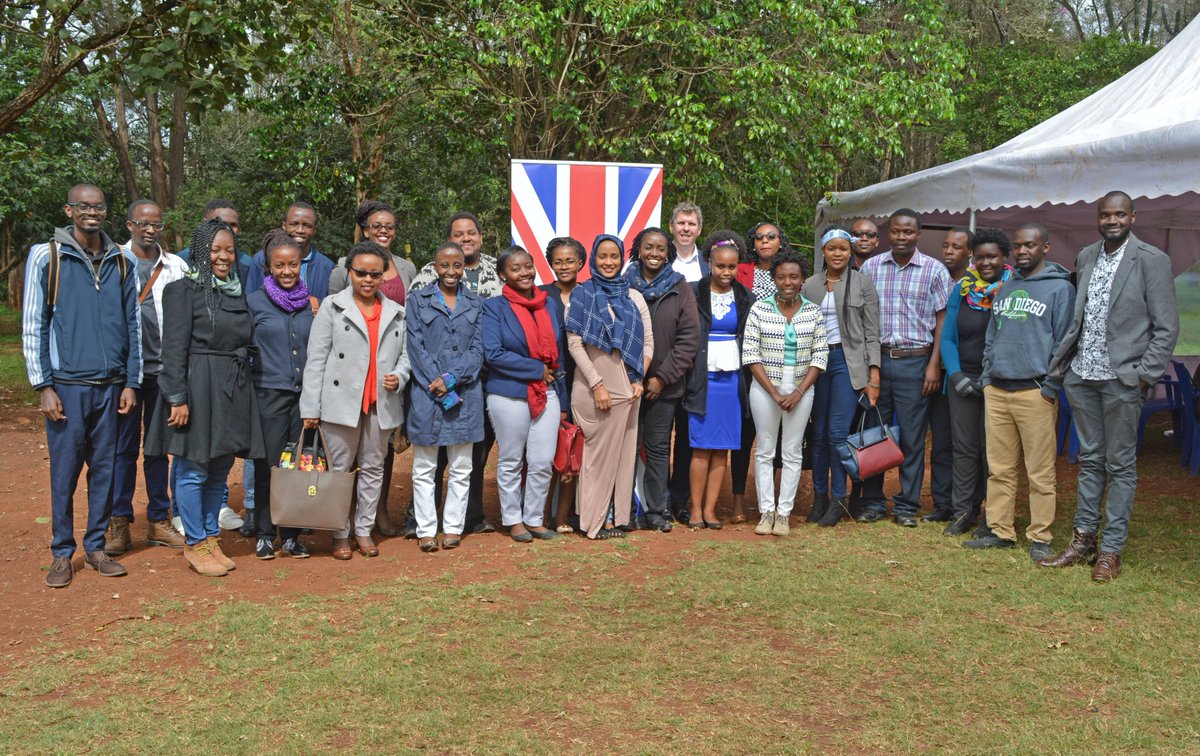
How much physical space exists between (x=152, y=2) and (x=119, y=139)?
17.7 metres

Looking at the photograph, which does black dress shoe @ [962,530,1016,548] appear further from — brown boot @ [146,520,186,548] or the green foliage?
the green foliage

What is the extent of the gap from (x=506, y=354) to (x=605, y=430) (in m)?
0.79

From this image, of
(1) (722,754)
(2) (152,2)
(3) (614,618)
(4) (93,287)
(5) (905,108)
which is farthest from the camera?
(5) (905,108)

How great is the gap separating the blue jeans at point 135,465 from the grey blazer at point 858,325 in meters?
4.13

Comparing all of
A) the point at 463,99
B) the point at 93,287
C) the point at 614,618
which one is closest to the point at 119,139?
the point at 463,99

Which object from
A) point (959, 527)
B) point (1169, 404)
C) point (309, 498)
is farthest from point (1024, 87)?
point (309, 498)

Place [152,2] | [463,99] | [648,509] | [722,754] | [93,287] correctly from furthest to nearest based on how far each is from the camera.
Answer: [463,99] → [152,2] → [648,509] → [93,287] → [722,754]

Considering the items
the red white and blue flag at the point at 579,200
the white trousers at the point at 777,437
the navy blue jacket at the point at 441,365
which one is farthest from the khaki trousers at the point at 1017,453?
the navy blue jacket at the point at 441,365

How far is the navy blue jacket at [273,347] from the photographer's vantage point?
20.1ft

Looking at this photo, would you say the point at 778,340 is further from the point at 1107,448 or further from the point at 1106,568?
the point at 1106,568

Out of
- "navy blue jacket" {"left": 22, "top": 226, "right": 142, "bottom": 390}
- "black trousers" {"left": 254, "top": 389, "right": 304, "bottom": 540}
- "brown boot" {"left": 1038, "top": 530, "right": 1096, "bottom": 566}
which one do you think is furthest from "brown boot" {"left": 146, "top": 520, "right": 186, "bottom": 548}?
"brown boot" {"left": 1038, "top": 530, "right": 1096, "bottom": 566}

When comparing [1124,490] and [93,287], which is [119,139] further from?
[1124,490]

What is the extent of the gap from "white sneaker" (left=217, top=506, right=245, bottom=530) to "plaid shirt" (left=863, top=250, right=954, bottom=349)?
14.6 ft

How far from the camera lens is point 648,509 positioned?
22.8ft
